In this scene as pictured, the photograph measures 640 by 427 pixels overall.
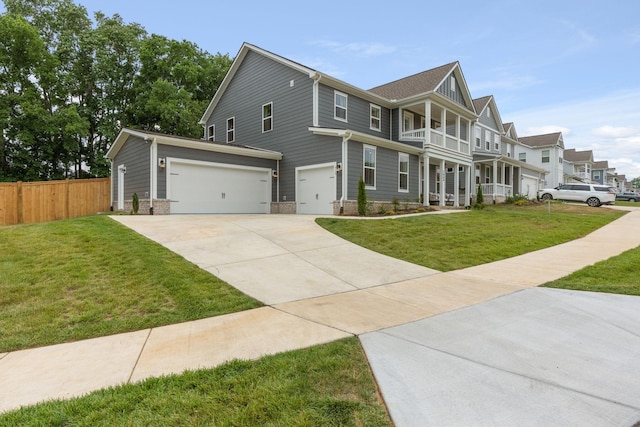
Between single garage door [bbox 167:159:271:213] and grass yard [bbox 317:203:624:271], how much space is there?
6.01 metres

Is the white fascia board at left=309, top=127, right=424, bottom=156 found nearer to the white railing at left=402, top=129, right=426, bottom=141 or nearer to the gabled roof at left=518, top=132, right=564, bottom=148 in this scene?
the white railing at left=402, top=129, right=426, bottom=141

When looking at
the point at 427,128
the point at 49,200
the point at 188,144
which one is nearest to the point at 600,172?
the point at 427,128

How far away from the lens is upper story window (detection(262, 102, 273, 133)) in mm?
18297

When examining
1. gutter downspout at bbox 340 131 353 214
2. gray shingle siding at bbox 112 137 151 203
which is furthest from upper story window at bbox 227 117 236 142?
gutter downspout at bbox 340 131 353 214

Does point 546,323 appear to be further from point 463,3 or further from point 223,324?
point 463,3

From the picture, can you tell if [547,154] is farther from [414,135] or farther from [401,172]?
[401,172]

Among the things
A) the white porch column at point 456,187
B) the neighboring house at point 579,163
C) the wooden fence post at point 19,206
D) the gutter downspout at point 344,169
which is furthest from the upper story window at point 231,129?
the neighboring house at point 579,163

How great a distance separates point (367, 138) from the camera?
1509 centimetres

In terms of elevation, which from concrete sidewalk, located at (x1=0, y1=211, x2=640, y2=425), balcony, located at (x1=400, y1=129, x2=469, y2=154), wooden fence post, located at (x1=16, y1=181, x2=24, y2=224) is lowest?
concrete sidewalk, located at (x1=0, y1=211, x2=640, y2=425)

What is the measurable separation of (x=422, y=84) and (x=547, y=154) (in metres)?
27.5

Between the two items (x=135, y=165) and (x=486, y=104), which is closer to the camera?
(x=135, y=165)

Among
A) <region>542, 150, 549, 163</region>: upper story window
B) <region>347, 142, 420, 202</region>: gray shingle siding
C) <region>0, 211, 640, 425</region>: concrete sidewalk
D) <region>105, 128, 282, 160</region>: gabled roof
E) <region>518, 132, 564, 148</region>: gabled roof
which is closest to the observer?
<region>0, 211, 640, 425</region>: concrete sidewalk

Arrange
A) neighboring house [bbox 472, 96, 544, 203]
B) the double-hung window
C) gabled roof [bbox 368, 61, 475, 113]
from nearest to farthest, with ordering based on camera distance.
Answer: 1. the double-hung window
2. gabled roof [bbox 368, 61, 475, 113]
3. neighboring house [bbox 472, 96, 544, 203]

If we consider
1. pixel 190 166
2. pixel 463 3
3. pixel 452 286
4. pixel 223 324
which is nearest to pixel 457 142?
pixel 463 3
